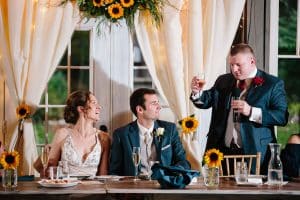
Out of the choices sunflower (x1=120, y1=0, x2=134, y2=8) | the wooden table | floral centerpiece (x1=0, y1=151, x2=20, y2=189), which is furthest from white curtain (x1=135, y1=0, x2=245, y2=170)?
floral centerpiece (x1=0, y1=151, x2=20, y2=189)

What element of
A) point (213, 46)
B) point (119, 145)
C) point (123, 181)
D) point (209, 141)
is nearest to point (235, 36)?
point (213, 46)

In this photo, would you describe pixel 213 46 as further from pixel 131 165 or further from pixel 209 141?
pixel 131 165

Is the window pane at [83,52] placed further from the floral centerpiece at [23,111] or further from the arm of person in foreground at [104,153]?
the arm of person in foreground at [104,153]

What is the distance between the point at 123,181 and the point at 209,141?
1195mm

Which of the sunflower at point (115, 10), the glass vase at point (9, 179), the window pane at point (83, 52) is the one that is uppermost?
the sunflower at point (115, 10)

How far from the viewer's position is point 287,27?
5695 millimetres

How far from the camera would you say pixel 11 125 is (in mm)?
5055

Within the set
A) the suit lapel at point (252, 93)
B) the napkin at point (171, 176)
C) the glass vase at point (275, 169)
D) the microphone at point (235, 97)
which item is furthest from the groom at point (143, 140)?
the glass vase at point (275, 169)

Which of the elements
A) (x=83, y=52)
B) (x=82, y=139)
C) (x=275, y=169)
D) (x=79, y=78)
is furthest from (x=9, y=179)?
(x=83, y=52)

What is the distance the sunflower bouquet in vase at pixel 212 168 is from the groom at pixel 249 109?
0.89m

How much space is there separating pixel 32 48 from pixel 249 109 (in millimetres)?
1840

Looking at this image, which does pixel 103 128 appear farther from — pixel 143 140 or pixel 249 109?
pixel 249 109

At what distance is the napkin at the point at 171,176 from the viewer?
11.5 ft

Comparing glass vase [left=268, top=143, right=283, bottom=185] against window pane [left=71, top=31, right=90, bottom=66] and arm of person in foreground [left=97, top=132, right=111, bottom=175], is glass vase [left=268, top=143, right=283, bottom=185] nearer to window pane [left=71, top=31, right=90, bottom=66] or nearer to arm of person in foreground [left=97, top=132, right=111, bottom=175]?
arm of person in foreground [left=97, top=132, right=111, bottom=175]
